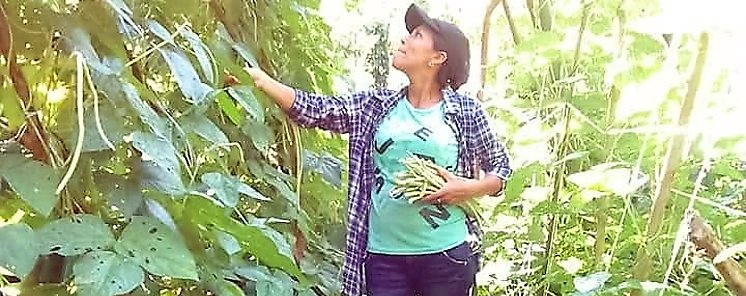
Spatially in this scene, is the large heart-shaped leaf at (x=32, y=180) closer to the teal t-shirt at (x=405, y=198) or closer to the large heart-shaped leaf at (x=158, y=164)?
the large heart-shaped leaf at (x=158, y=164)

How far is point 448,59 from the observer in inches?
63.7

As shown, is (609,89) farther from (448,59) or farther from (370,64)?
(370,64)

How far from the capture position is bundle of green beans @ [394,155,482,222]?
146cm

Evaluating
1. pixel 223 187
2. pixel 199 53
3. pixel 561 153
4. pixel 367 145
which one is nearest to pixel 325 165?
pixel 367 145

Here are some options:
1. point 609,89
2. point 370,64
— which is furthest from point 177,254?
point 370,64

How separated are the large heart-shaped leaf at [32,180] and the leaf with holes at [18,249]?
0.06 ft

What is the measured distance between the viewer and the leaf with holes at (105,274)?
2.04ft

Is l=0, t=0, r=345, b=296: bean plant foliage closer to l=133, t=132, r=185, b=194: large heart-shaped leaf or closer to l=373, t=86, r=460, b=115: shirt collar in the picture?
l=133, t=132, r=185, b=194: large heart-shaped leaf

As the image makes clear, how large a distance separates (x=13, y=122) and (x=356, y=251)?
0.92m

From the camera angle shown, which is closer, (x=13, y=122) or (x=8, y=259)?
(x=8, y=259)

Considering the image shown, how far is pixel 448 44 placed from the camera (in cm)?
162

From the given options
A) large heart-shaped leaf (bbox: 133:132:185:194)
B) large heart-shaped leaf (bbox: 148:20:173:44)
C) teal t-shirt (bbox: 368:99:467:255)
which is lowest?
teal t-shirt (bbox: 368:99:467:255)

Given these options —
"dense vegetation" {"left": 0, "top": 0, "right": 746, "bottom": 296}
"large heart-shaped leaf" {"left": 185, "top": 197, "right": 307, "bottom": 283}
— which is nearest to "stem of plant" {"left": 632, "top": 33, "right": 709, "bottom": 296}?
"dense vegetation" {"left": 0, "top": 0, "right": 746, "bottom": 296}

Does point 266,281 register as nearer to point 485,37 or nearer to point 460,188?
point 460,188
